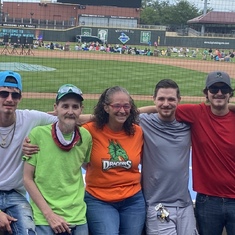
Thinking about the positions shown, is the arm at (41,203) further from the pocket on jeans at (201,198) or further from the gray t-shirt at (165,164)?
the pocket on jeans at (201,198)

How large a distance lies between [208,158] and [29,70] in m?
19.3

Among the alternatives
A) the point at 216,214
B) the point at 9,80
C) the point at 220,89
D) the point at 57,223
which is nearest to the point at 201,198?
the point at 216,214

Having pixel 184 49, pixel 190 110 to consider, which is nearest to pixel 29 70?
pixel 190 110

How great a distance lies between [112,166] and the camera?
146 inches

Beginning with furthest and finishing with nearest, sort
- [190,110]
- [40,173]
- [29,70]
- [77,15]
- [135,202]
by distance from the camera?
[77,15] → [29,70] → [190,110] → [135,202] → [40,173]

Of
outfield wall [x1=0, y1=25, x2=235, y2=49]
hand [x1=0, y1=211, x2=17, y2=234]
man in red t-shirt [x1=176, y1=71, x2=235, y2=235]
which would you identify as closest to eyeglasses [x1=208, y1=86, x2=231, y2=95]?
man in red t-shirt [x1=176, y1=71, x2=235, y2=235]

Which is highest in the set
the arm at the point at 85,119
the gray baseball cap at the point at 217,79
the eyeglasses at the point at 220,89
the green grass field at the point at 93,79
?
the gray baseball cap at the point at 217,79

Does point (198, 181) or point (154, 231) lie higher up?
point (198, 181)

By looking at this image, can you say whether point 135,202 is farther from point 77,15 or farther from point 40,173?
point 77,15

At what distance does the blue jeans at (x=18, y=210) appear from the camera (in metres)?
3.46

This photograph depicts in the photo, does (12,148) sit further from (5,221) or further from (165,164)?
(165,164)

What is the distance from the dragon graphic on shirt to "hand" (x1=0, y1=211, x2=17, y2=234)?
0.80m

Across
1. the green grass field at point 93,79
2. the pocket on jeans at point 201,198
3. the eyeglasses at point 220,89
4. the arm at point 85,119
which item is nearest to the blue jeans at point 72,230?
the arm at point 85,119

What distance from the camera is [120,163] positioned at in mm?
3713
